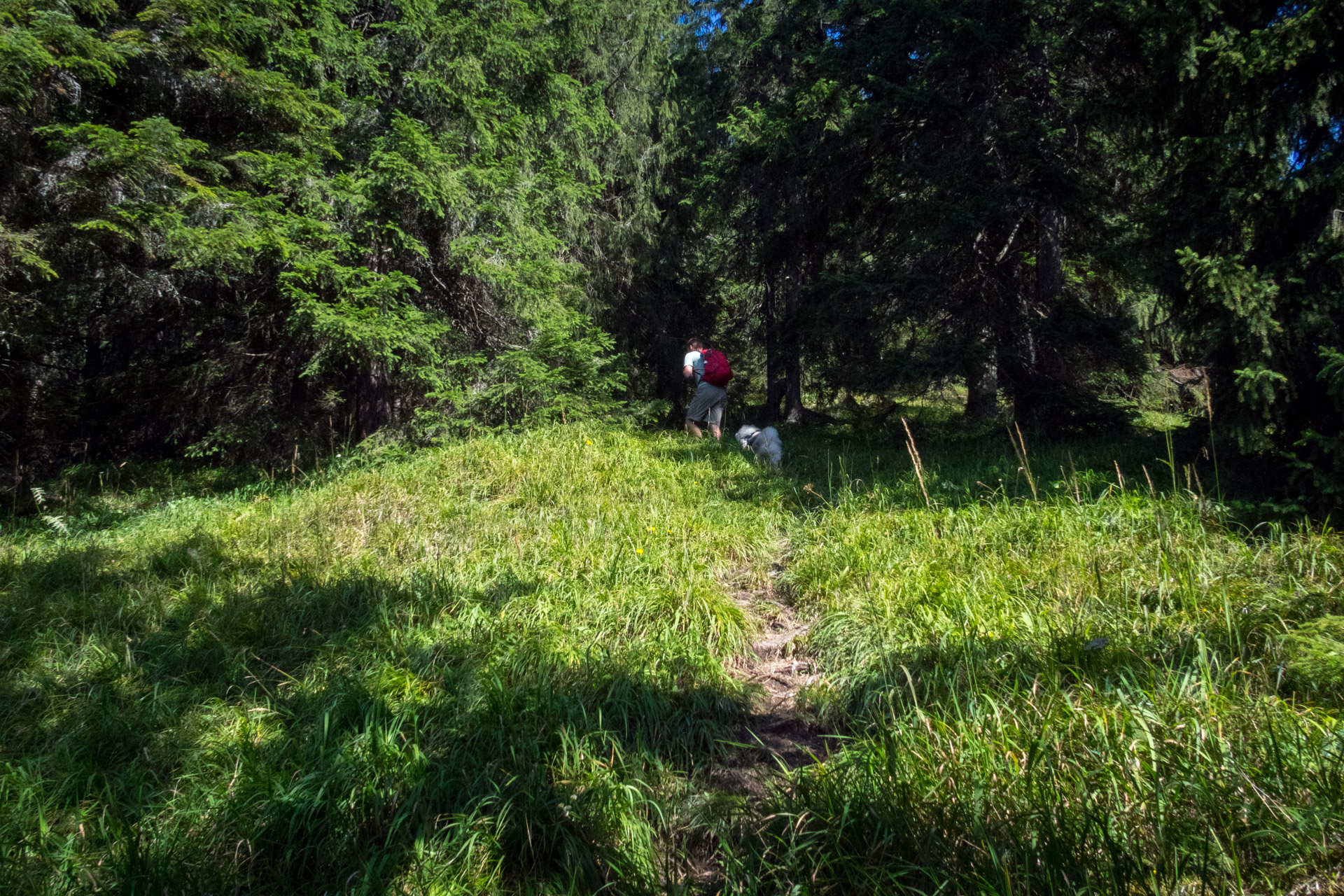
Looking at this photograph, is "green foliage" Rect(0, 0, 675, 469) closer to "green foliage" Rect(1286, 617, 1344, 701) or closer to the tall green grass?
the tall green grass

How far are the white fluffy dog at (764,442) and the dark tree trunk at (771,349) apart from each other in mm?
4128

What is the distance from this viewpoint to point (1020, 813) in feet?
5.57

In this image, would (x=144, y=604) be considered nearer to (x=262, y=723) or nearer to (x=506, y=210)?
(x=262, y=723)

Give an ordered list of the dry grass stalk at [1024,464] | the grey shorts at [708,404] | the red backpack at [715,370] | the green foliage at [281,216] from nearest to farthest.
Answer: the dry grass stalk at [1024,464]
the green foliage at [281,216]
the red backpack at [715,370]
the grey shorts at [708,404]

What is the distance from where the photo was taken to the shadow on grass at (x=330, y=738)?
1906mm

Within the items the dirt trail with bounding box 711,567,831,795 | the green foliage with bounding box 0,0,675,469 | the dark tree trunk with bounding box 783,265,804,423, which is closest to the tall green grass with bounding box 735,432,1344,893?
the dirt trail with bounding box 711,567,831,795

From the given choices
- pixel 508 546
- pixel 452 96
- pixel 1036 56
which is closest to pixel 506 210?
pixel 452 96

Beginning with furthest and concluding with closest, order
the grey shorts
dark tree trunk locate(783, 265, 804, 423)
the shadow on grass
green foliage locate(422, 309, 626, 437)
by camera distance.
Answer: dark tree trunk locate(783, 265, 804, 423) < the grey shorts < green foliage locate(422, 309, 626, 437) < the shadow on grass

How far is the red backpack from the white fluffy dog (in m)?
0.98

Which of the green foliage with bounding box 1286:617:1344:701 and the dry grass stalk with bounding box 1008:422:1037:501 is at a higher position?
the dry grass stalk with bounding box 1008:422:1037:501

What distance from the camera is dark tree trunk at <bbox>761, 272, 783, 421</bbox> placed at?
518 inches

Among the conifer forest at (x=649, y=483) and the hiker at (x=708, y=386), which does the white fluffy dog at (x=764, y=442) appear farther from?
the hiker at (x=708, y=386)

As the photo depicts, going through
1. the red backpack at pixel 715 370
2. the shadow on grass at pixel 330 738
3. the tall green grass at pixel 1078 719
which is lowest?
the shadow on grass at pixel 330 738

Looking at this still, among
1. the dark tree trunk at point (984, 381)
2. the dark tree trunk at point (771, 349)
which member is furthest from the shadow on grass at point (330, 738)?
the dark tree trunk at point (771, 349)
